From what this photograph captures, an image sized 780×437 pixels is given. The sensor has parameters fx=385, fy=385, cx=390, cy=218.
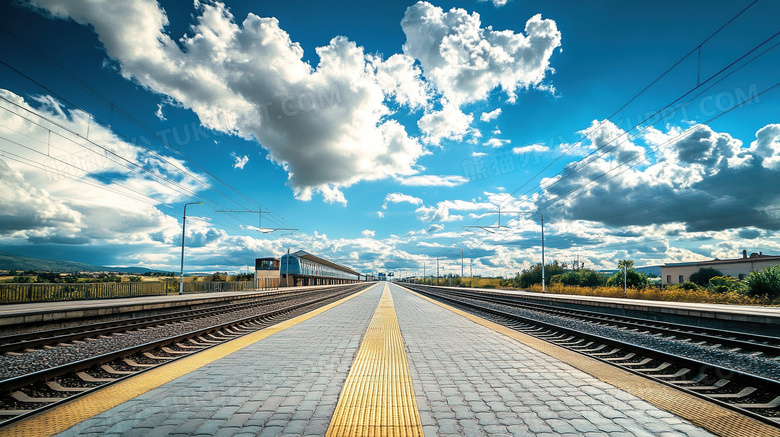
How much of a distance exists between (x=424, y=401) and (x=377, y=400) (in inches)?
21.1

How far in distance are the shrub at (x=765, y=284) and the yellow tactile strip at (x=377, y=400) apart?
27058 millimetres

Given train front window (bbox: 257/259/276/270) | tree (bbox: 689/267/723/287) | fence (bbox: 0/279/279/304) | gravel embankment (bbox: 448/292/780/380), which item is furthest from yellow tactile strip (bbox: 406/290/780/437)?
tree (bbox: 689/267/723/287)

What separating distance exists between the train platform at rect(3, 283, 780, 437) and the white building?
2645 inches

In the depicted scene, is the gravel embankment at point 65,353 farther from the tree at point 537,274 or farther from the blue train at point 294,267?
the tree at point 537,274

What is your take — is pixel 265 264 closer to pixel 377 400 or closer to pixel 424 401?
pixel 377 400

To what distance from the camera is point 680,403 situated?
440 centimetres

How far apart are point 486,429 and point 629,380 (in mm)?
3083

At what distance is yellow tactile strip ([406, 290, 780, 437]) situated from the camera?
12.0 feet

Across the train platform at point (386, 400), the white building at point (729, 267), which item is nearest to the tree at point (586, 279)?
the white building at point (729, 267)

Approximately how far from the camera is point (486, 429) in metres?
3.61

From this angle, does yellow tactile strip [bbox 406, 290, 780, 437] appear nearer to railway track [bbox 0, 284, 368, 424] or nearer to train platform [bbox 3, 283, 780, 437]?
train platform [bbox 3, 283, 780, 437]

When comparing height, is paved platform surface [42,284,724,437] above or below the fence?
above

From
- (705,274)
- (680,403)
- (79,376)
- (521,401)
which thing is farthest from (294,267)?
(705,274)

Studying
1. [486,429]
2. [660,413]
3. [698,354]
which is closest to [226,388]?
[486,429]
